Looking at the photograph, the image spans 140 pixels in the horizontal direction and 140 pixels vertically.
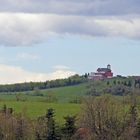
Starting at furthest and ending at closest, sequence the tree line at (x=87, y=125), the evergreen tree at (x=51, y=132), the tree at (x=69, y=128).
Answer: the tree at (x=69, y=128)
the tree line at (x=87, y=125)
the evergreen tree at (x=51, y=132)

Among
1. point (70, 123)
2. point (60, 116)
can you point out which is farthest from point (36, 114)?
point (70, 123)

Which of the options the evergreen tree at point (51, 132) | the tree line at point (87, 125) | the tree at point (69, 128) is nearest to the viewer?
the evergreen tree at point (51, 132)

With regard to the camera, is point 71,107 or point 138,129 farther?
point 71,107

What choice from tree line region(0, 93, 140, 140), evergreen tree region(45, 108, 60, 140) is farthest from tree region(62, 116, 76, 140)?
evergreen tree region(45, 108, 60, 140)

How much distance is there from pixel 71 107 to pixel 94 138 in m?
49.6

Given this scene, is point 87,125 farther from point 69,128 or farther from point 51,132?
point 51,132

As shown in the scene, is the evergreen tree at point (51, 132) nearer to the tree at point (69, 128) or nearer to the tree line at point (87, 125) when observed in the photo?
the tree line at point (87, 125)

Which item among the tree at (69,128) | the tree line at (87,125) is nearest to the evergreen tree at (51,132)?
the tree line at (87,125)

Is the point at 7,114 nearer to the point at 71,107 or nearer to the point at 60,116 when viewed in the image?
the point at 60,116

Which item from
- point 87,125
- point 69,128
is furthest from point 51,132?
point 87,125

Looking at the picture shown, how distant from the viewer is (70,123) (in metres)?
108

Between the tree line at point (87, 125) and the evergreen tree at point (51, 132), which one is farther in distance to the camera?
the tree line at point (87, 125)

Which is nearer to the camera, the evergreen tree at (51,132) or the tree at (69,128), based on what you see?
the evergreen tree at (51,132)

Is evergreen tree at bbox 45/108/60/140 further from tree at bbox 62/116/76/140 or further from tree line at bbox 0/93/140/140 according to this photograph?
tree at bbox 62/116/76/140
